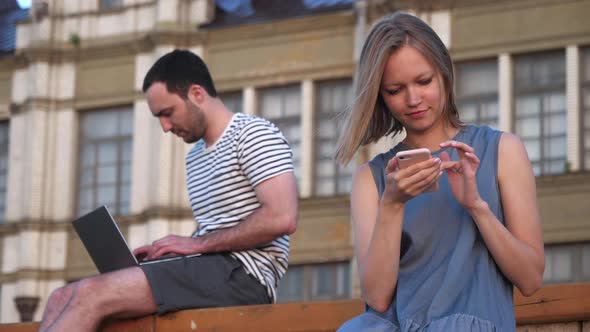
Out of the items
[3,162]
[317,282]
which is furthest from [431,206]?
[3,162]

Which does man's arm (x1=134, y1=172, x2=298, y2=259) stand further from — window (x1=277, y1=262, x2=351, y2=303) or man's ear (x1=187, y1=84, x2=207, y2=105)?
window (x1=277, y1=262, x2=351, y2=303)

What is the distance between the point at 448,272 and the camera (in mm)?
4305

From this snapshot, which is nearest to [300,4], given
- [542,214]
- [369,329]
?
[542,214]

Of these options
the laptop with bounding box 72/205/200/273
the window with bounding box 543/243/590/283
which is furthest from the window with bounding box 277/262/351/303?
the laptop with bounding box 72/205/200/273

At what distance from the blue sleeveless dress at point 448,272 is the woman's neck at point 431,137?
0.08 m

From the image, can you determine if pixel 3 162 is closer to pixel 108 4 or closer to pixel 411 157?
pixel 108 4

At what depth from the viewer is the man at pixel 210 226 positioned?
592 centimetres

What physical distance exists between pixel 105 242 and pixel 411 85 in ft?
7.50

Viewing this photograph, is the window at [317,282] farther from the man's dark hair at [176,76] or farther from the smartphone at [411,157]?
the smartphone at [411,157]

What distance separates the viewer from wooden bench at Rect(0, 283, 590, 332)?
5.16m

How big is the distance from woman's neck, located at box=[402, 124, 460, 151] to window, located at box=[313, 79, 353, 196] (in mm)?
22359

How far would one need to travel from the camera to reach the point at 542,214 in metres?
24.7

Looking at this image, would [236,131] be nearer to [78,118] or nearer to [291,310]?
[291,310]

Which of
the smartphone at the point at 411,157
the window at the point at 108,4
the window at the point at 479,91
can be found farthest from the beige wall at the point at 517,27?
the smartphone at the point at 411,157
